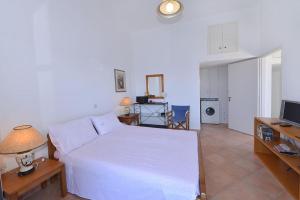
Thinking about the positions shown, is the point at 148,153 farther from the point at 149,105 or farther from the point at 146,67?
the point at 146,67

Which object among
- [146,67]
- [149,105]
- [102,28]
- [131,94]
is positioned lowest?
[149,105]

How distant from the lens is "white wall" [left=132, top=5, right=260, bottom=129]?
4.07 metres

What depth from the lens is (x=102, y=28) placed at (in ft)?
12.2

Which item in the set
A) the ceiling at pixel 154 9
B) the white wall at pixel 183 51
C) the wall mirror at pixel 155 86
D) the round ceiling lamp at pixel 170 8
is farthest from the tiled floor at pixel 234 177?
the ceiling at pixel 154 9

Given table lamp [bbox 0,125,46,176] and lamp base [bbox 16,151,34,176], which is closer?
table lamp [bbox 0,125,46,176]

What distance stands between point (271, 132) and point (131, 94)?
3769mm

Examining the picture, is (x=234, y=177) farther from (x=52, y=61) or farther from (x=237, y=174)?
(x=52, y=61)

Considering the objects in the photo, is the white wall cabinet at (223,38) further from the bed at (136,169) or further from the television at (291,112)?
the bed at (136,169)

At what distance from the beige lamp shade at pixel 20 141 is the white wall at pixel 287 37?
12.2ft

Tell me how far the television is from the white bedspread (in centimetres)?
152

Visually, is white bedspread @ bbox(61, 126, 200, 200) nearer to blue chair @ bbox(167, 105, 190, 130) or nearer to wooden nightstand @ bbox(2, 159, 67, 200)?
wooden nightstand @ bbox(2, 159, 67, 200)

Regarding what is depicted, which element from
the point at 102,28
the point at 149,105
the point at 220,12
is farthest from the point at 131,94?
the point at 220,12

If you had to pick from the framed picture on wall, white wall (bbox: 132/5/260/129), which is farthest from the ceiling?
the framed picture on wall

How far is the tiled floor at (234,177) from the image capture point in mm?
1988
